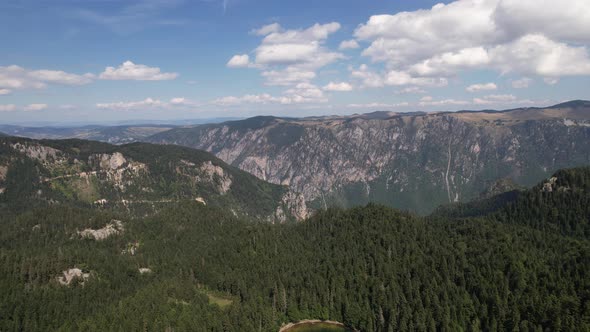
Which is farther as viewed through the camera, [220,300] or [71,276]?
[71,276]

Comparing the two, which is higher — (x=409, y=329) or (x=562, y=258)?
(x=562, y=258)

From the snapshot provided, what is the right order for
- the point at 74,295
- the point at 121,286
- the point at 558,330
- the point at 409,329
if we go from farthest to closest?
the point at 121,286 < the point at 74,295 < the point at 409,329 < the point at 558,330

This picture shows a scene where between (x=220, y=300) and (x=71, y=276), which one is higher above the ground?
(x=71, y=276)

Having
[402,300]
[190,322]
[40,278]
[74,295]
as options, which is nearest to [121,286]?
[74,295]

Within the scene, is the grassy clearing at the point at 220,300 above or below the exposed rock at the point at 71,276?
below

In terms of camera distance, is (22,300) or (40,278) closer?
(22,300)

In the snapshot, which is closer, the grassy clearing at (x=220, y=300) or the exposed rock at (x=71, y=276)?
the grassy clearing at (x=220, y=300)

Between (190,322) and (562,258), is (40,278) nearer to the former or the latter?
(190,322)

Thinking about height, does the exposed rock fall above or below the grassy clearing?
above

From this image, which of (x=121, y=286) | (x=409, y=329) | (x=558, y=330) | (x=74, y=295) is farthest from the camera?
(x=121, y=286)

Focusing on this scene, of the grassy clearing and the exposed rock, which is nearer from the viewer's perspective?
the grassy clearing

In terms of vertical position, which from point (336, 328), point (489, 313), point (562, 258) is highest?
point (562, 258)
